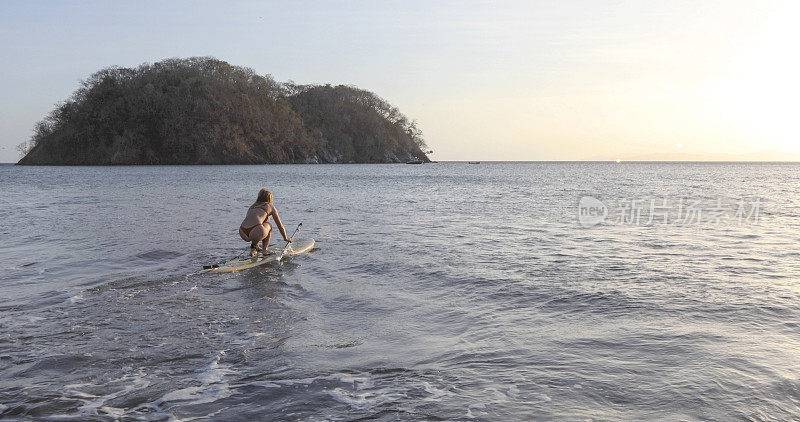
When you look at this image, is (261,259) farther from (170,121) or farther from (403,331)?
(170,121)

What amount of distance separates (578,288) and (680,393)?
15.5ft

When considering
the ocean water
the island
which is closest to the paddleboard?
the ocean water

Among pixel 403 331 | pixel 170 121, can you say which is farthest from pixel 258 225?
pixel 170 121

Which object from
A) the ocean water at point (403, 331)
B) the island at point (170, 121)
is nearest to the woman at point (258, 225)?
the ocean water at point (403, 331)

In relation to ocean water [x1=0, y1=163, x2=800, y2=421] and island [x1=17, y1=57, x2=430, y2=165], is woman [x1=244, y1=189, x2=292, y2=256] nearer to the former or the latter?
ocean water [x1=0, y1=163, x2=800, y2=421]

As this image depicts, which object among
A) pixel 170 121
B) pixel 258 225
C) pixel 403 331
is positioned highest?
pixel 170 121

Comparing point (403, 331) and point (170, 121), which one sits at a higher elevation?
point (170, 121)

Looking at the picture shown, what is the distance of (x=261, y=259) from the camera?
40.2 ft

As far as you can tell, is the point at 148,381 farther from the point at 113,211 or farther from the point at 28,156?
the point at 28,156

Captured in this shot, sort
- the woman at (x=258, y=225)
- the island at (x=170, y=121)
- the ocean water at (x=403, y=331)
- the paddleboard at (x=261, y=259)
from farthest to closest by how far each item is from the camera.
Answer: the island at (x=170, y=121) < the woman at (x=258, y=225) < the paddleboard at (x=261, y=259) < the ocean water at (x=403, y=331)

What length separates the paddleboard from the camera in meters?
11.2

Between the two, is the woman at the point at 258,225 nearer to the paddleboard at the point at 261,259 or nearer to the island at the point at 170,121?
the paddleboard at the point at 261,259

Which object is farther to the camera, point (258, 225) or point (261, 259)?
point (258, 225)

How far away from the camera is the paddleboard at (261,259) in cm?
1121
